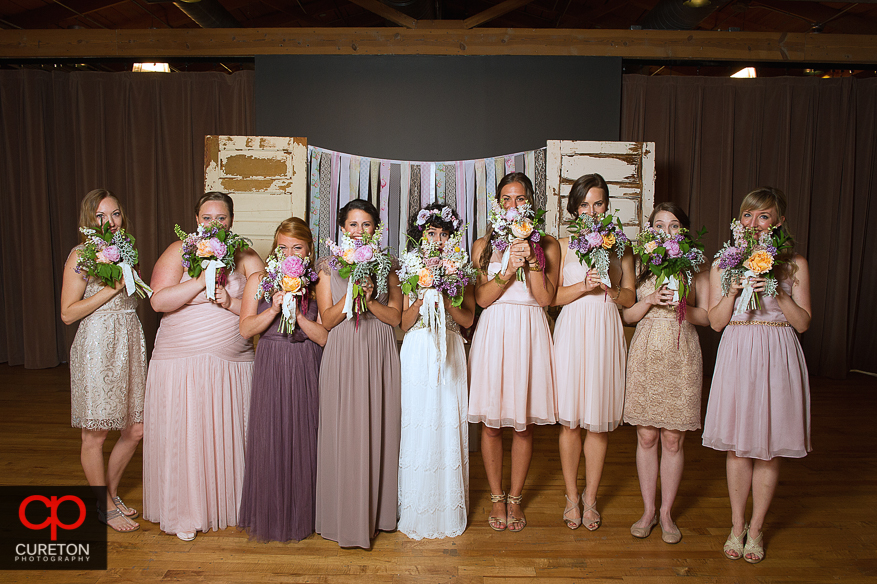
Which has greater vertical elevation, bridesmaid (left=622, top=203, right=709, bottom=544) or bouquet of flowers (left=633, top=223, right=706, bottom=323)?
bouquet of flowers (left=633, top=223, right=706, bottom=323)

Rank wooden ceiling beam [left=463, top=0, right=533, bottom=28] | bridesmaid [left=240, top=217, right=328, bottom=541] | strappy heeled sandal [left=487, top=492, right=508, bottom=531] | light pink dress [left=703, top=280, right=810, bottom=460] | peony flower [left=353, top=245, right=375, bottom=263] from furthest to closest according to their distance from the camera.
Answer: wooden ceiling beam [left=463, top=0, right=533, bottom=28], strappy heeled sandal [left=487, top=492, right=508, bottom=531], bridesmaid [left=240, top=217, right=328, bottom=541], light pink dress [left=703, top=280, right=810, bottom=460], peony flower [left=353, top=245, right=375, bottom=263]

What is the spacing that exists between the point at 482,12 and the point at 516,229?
4.25 metres

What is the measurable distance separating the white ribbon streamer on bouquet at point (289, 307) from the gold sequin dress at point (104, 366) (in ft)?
3.22

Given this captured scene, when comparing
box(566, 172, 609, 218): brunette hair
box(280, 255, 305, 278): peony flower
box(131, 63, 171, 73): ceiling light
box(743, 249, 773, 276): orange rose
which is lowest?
box(280, 255, 305, 278): peony flower

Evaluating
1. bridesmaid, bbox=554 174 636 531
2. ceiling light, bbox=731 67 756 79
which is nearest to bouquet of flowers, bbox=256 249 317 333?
bridesmaid, bbox=554 174 636 531

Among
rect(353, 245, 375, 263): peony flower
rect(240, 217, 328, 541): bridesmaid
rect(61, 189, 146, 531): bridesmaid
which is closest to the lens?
rect(353, 245, 375, 263): peony flower

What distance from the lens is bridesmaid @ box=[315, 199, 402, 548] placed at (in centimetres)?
272

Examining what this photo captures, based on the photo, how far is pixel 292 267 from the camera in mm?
2635

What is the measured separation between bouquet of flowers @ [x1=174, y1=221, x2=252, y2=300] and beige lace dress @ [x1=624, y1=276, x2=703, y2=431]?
7.32ft

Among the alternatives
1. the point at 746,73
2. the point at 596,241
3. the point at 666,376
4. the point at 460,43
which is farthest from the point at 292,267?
the point at 746,73

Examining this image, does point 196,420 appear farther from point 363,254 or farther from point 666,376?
point 666,376

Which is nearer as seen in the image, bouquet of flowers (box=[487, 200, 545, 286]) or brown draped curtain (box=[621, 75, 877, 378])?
bouquet of flowers (box=[487, 200, 545, 286])

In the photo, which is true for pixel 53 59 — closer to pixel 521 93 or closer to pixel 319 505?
pixel 521 93

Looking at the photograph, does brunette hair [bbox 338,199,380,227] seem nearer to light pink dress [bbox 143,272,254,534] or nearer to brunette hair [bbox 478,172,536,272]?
brunette hair [bbox 478,172,536,272]
